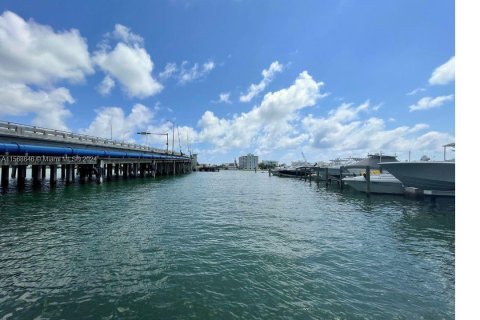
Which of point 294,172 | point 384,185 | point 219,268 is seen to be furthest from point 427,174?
point 294,172

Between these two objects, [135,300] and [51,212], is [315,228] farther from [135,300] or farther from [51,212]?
[51,212]

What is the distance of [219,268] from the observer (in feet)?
33.3

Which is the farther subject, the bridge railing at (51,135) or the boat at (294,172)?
the boat at (294,172)

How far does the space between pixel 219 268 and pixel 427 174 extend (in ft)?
108

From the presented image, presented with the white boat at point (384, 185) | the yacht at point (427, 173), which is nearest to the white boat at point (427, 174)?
the yacht at point (427, 173)

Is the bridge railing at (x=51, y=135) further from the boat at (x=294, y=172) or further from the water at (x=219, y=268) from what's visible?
the boat at (x=294, y=172)

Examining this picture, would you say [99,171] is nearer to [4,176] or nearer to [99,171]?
[99,171]

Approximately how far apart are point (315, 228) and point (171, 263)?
10.4m

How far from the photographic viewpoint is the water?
7441mm

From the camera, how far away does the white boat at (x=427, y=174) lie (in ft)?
98.5

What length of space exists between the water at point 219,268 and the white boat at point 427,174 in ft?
49.1

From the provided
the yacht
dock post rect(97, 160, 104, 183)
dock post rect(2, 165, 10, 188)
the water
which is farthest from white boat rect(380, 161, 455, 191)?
dock post rect(2, 165, 10, 188)
